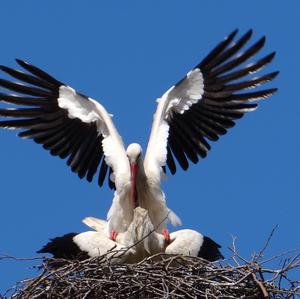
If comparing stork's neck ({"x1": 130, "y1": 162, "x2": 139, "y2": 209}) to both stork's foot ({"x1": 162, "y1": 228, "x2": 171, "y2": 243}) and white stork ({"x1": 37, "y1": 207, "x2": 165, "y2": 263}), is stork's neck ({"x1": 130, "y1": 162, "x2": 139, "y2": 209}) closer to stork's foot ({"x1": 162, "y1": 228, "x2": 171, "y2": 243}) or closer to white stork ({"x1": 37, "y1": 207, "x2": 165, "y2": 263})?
white stork ({"x1": 37, "y1": 207, "x2": 165, "y2": 263})

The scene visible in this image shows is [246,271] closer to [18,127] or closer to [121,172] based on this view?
[121,172]

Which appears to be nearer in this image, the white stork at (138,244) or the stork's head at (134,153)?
the white stork at (138,244)

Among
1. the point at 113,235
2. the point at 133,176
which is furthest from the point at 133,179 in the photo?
the point at 113,235

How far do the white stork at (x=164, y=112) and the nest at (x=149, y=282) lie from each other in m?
1.64

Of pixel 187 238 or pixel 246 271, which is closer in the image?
pixel 246 271

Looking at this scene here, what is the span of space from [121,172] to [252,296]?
1.92m

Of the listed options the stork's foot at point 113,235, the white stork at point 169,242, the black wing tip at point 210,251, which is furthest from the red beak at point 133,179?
the black wing tip at point 210,251

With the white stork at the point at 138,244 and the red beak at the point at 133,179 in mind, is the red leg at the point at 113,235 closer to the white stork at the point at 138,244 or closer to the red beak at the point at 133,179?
the white stork at the point at 138,244

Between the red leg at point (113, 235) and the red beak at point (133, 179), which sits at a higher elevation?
the red beak at point (133, 179)

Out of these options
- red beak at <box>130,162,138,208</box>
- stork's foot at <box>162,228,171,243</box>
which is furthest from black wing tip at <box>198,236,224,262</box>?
red beak at <box>130,162,138,208</box>

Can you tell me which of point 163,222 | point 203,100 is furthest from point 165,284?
point 203,100

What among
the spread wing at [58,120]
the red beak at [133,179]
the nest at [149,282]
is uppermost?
the spread wing at [58,120]

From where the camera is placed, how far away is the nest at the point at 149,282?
1266cm

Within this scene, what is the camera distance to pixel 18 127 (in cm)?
1467
